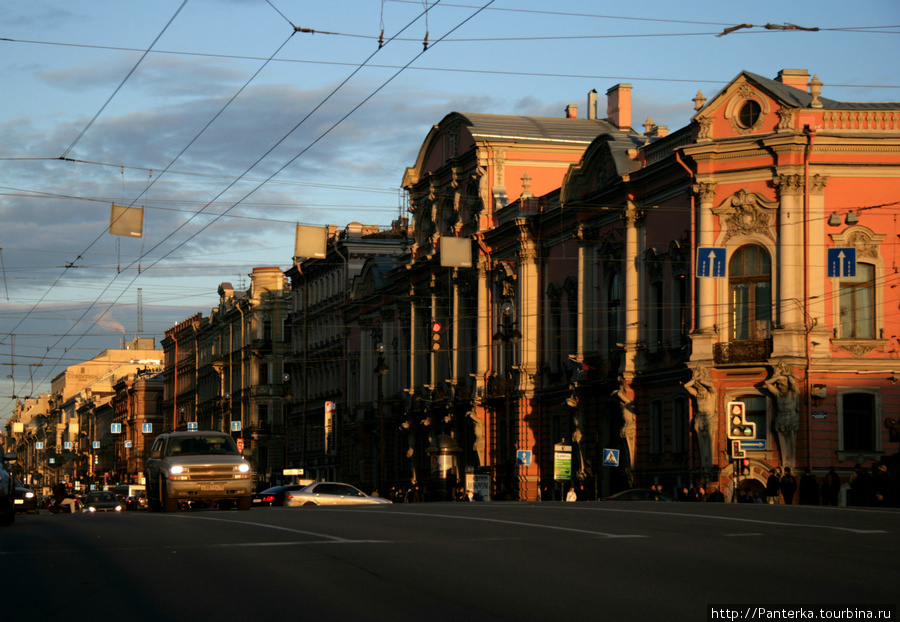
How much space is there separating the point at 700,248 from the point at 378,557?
93.9 feet

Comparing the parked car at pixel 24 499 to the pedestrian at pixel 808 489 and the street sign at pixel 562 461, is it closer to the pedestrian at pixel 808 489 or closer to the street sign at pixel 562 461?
the street sign at pixel 562 461

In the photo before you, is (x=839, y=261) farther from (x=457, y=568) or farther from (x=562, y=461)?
(x=457, y=568)

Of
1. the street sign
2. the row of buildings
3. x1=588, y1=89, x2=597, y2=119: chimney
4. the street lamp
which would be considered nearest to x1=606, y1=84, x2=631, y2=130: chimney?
the row of buildings

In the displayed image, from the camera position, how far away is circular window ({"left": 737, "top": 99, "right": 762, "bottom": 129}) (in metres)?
42.7

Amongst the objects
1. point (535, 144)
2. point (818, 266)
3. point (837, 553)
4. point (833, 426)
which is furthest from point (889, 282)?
point (837, 553)

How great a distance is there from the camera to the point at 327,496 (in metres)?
39.6

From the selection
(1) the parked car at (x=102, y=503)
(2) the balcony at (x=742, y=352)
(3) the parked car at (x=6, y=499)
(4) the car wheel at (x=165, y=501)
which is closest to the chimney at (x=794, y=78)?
(2) the balcony at (x=742, y=352)

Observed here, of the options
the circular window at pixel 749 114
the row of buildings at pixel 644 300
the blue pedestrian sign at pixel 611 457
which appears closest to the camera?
the row of buildings at pixel 644 300

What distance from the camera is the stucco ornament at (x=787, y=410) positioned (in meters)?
40.9

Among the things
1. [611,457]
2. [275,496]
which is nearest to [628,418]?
[611,457]

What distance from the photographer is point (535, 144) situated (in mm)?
61469

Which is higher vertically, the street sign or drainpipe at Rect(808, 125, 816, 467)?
drainpipe at Rect(808, 125, 816, 467)

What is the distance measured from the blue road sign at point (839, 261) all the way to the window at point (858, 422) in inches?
149

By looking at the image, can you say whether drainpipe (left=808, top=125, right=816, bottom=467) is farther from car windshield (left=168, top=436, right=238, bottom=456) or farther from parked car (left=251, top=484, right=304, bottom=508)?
car windshield (left=168, top=436, right=238, bottom=456)
